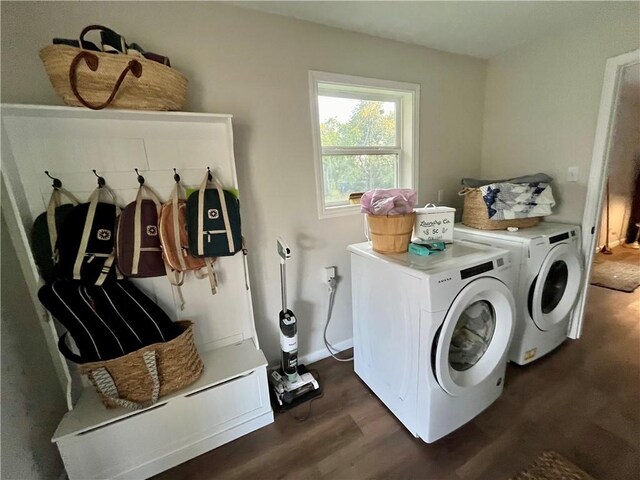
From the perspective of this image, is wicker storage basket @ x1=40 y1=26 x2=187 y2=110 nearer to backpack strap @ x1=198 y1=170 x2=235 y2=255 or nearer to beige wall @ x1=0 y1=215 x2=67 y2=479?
backpack strap @ x1=198 y1=170 x2=235 y2=255

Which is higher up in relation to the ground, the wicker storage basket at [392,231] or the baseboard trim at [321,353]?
the wicker storage basket at [392,231]

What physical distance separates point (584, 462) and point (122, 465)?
2131mm

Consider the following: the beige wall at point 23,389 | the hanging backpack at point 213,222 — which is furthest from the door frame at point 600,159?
the beige wall at point 23,389

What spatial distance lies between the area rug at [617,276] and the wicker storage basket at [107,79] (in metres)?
4.00

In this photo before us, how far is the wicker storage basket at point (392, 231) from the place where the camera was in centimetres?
136

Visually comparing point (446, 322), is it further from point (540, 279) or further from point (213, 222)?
point (213, 222)

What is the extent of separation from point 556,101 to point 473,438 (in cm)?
234

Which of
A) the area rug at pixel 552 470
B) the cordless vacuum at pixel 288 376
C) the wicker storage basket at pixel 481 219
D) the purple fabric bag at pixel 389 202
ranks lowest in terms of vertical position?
the area rug at pixel 552 470

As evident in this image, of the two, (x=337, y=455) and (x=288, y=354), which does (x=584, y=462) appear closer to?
(x=337, y=455)

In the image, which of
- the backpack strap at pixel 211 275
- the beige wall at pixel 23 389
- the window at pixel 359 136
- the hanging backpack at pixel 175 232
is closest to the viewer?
the beige wall at pixel 23 389

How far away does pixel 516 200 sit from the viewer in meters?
1.73

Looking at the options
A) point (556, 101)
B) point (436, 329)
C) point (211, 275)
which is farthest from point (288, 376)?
point (556, 101)

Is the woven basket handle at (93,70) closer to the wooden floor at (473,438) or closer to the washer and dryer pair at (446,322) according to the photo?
the washer and dryer pair at (446,322)

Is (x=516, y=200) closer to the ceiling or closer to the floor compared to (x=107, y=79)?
closer to the floor
